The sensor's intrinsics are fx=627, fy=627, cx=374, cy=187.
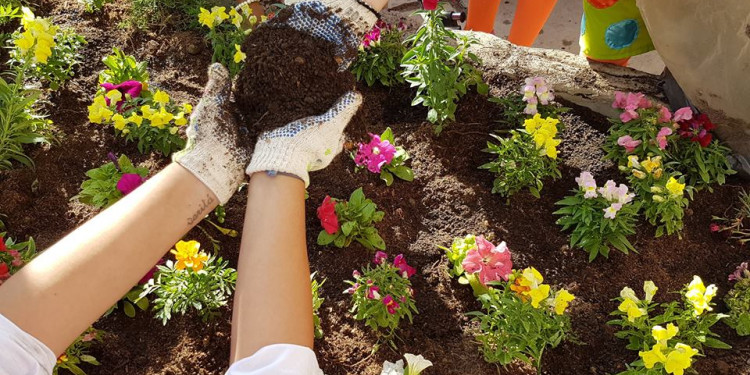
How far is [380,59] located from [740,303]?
1.64 meters

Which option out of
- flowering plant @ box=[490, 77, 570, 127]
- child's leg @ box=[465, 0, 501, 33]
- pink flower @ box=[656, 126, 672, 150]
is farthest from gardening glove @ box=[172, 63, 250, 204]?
child's leg @ box=[465, 0, 501, 33]

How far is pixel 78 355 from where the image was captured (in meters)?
1.86

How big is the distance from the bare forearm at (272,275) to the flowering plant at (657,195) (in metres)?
1.35

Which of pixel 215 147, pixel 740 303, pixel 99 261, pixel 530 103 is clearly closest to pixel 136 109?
pixel 215 147

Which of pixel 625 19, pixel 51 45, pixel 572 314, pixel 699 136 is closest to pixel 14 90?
pixel 51 45

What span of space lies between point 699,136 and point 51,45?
8.19 feet

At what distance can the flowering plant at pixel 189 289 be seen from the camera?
1930 mm

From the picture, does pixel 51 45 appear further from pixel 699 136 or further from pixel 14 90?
pixel 699 136

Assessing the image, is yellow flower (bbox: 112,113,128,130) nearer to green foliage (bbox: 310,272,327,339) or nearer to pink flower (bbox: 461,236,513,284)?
green foliage (bbox: 310,272,327,339)

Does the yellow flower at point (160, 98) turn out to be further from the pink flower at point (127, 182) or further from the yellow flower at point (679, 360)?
the yellow flower at point (679, 360)

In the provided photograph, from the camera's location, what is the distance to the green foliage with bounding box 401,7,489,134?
243 cm

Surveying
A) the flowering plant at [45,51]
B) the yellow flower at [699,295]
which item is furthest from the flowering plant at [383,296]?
the flowering plant at [45,51]

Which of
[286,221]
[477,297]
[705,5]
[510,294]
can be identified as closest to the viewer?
[286,221]

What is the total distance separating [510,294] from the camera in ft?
6.47
